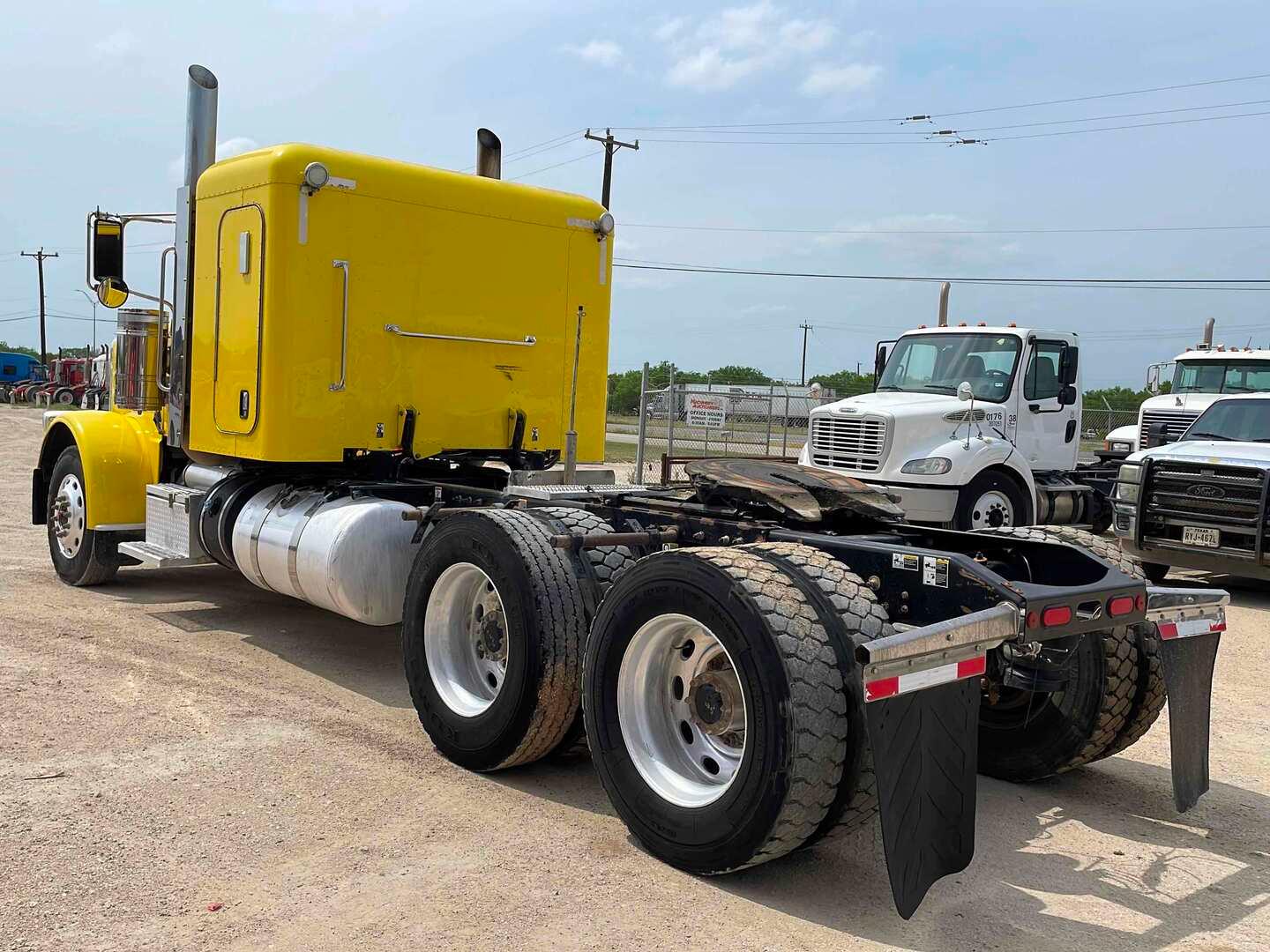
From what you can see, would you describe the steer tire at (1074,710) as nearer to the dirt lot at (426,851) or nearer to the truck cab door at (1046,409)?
the dirt lot at (426,851)

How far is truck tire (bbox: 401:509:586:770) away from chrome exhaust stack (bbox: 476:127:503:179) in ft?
12.2

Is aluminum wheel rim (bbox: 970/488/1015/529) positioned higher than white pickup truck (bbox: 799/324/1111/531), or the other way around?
white pickup truck (bbox: 799/324/1111/531)

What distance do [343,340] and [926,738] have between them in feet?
15.6

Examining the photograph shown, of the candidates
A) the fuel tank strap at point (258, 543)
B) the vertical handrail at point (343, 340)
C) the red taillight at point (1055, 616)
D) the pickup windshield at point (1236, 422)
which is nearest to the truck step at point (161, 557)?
the fuel tank strap at point (258, 543)

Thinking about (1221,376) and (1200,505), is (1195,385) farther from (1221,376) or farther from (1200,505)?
(1200,505)

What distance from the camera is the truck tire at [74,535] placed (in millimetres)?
9109

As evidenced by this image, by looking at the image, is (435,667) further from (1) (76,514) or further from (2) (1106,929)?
(1) (76,514)

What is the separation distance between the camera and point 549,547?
525 cm

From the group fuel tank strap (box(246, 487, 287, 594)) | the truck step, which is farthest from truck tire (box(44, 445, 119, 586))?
fuel tank strap (box(246, 487, 287, 594))

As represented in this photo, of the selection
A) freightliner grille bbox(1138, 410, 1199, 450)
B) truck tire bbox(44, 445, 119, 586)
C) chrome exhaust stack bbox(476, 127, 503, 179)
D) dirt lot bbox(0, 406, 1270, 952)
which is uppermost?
chrome exhaust stack bbox(476, 127, 503, 179)

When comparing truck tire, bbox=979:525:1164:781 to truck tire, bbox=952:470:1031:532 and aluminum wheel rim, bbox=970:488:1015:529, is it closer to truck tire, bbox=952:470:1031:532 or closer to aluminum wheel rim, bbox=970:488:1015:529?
truck tire, bbox=952:470:1031:532

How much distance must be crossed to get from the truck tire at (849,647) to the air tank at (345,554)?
3015 mm

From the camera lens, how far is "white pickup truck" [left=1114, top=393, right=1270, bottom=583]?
10711 millimetres

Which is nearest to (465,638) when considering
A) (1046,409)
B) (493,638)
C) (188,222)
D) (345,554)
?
(493,638)
